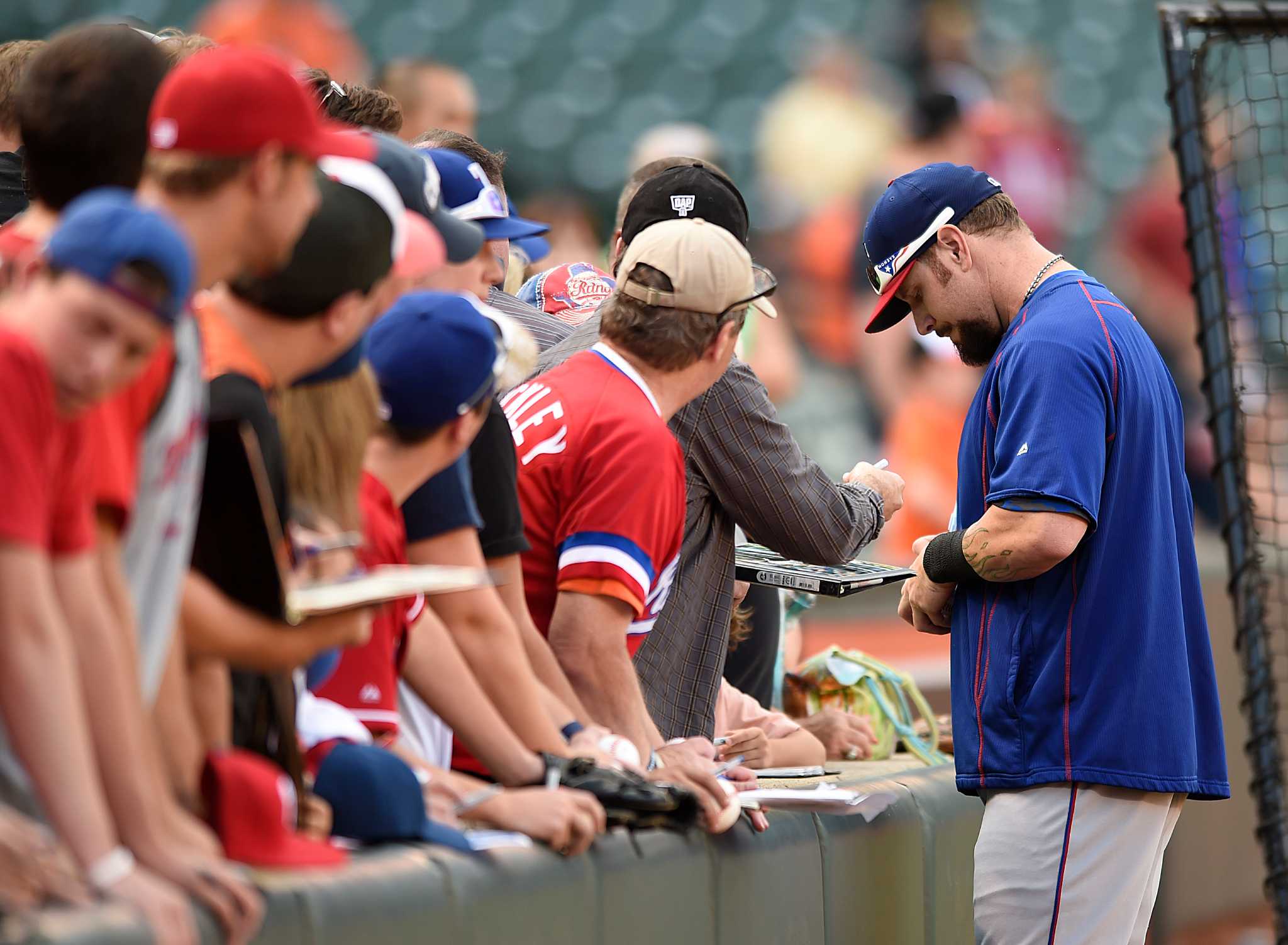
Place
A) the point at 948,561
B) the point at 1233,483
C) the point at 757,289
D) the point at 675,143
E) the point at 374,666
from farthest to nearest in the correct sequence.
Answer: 1. the point at 675,143
2. the point at 1233,483
3. the point at 948,561
4. the point at 757,289
5. the point at 374,666

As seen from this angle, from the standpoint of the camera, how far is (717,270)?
2512 mm

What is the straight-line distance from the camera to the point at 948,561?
275 cm

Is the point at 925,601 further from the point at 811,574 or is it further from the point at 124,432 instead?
the point at 124,432

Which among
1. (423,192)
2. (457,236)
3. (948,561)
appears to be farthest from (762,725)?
(423,192)

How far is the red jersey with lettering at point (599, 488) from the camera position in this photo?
2.39 metres

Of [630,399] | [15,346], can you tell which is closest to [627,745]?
[630,399]

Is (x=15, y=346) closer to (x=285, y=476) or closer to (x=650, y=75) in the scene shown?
(x=285, y=476)

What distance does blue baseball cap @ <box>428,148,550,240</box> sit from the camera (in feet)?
8.52

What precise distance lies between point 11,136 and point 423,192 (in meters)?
1.01

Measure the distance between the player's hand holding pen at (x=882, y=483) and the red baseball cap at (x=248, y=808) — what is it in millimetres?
1727

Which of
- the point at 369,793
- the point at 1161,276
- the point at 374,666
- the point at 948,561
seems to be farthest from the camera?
the point at 1161,276

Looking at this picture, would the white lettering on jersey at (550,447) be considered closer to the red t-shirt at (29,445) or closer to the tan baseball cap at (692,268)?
the tan baseball cap at (692,268)

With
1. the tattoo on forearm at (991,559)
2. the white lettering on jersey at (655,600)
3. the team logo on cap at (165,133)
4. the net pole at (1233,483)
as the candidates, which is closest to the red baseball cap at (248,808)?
the team logo on cap at (165,133)

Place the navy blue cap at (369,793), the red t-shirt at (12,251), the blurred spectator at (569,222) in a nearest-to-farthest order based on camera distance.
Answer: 1. the red t-shirt at (12,251)
2. the navy blue cap at (369,793)
3. the blurred spectator at (569,222)
